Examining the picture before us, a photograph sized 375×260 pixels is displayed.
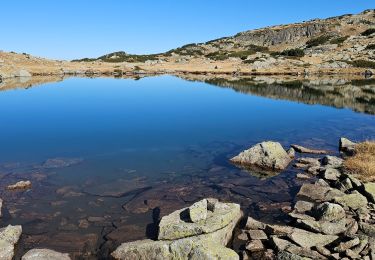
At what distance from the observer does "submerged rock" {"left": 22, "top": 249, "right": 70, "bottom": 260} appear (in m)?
15.1

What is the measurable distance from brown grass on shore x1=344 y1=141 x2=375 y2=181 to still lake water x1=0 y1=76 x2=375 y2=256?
365 cm

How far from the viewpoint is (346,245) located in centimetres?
1530

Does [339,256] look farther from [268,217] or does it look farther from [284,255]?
[268,217]

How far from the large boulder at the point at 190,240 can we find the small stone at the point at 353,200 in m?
6.01

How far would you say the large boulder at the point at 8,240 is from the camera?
1533 cm

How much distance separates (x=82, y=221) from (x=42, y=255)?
3817 mm

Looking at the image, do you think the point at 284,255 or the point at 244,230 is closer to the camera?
the point at 284,255

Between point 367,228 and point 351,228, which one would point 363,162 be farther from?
point 351,228

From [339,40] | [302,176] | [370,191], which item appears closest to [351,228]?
[370,191]

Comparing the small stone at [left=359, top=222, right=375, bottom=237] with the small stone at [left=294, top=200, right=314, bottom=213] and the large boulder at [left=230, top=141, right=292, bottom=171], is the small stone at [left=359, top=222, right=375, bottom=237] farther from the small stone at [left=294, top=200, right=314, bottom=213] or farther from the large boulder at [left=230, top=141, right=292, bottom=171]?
the large boulder at [left=230, top=141, right=292, bottom=171]

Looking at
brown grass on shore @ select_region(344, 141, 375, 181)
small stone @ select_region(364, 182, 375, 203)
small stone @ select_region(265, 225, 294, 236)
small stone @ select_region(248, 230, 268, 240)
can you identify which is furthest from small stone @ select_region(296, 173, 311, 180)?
small stone @ select_region(248, 230, 268, 240)

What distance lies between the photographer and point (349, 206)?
1958cm

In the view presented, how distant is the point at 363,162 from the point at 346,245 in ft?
41.4

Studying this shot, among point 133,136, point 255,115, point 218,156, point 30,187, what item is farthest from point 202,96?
point 30,187
